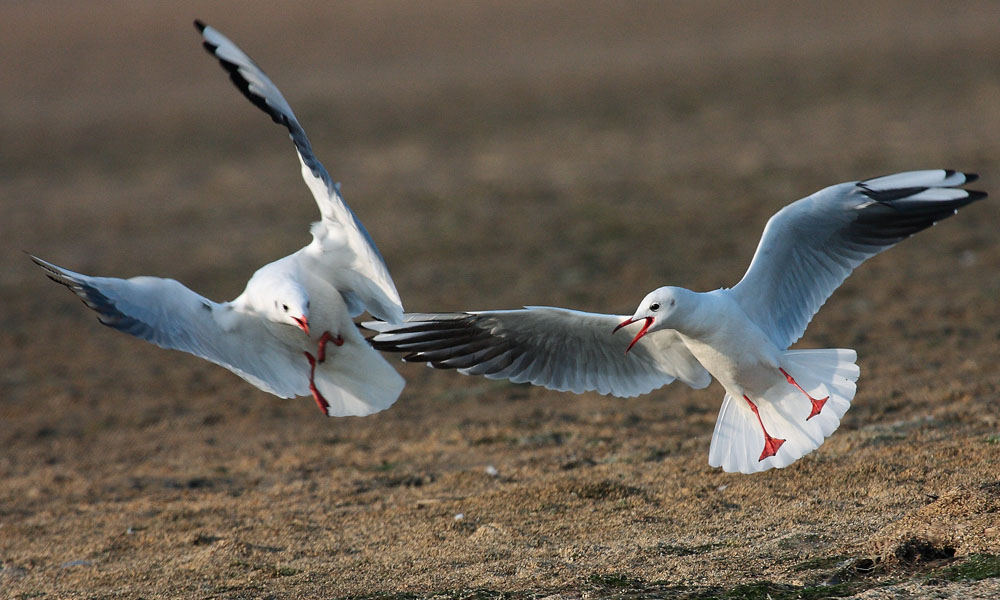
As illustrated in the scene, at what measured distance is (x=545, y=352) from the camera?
20.1 ft

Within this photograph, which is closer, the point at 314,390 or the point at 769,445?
the point at 769,445

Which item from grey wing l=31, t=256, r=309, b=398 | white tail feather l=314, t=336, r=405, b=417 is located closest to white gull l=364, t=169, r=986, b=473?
white tail feather l=314, t=336, r=405, b=417

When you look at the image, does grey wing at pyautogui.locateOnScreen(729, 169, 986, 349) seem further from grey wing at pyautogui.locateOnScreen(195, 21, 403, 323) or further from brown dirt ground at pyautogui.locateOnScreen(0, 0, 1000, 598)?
grey wing at pyautogui.locateOnScreen(195, 21, 403, 323)

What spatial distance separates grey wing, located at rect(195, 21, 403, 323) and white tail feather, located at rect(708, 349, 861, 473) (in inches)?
67.8

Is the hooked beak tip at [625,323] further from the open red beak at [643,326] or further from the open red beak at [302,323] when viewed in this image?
the open red beak at [302,323]

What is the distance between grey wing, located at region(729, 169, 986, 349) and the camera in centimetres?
591

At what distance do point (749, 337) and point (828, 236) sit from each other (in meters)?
0.84

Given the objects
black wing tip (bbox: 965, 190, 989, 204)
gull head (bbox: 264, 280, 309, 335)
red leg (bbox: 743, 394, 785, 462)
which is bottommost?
red leg (bbox: 743, 394, 785, 462)

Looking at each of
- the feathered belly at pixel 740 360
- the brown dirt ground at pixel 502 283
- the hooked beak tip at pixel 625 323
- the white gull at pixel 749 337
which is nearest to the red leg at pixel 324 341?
the white gull at pixel 749 337

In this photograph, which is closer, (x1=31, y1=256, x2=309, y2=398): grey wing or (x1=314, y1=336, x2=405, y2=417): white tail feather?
(x1=31, y1=256, x2=309, y2=398): grey wing

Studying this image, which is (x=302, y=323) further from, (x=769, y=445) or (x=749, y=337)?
(x=769, y=445)

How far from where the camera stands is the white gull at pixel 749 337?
18.5ft

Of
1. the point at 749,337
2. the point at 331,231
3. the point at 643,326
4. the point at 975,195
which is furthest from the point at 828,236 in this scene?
the point at 331,231

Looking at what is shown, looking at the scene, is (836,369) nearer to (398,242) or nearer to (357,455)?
(357,455)
